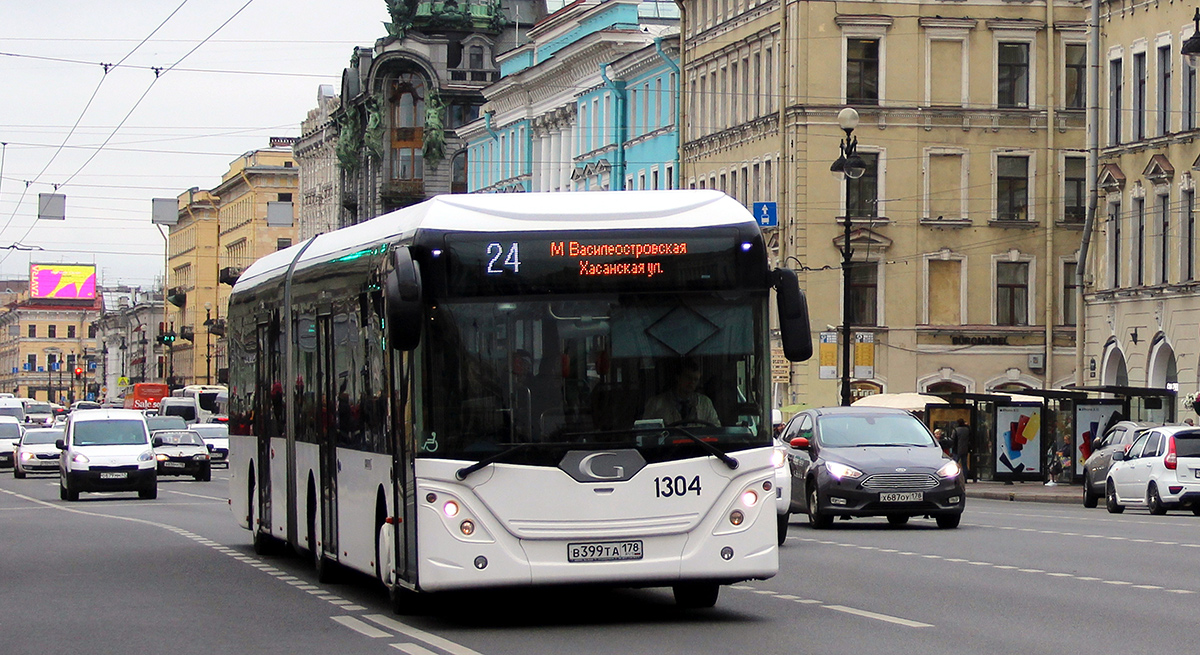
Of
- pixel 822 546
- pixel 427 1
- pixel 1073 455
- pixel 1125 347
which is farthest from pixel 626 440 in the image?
pixel 427 1

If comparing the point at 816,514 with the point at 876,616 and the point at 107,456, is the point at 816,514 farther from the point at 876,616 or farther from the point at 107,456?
the point at 107,456

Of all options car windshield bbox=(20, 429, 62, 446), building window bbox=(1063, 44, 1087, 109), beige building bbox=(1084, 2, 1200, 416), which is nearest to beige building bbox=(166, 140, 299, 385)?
car windshield bbox=(20, 429, 62, 446)

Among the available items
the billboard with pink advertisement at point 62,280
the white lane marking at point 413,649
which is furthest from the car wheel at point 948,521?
the billboard with pink advertisement at point 62,280

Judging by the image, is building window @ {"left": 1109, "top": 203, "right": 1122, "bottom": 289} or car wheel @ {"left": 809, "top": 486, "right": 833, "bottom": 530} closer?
car wheel @ {"left": 809, "top": 486, "right": 833, "bottom": 530}

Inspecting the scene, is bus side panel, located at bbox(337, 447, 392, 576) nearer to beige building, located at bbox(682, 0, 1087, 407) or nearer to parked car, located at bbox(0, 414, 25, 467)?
beige building, located at bbox(682, 0, 1087, 407)

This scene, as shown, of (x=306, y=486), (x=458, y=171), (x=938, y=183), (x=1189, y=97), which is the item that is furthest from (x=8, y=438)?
(x=306, y=486)

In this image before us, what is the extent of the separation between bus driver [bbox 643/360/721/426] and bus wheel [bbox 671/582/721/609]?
1.41 meters

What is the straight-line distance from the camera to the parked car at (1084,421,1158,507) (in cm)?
4001

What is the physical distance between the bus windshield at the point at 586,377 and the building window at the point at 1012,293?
2181 inches

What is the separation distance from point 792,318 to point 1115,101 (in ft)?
150

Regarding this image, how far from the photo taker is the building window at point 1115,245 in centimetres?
5847

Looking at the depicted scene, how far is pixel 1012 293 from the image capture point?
69.3 meters

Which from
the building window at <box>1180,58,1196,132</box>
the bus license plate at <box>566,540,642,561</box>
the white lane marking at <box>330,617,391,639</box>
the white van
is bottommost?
the white van

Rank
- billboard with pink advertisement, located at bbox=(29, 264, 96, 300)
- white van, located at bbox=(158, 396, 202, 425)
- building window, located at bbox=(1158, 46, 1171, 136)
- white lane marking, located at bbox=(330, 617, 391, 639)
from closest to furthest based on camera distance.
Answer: white lane marking, located at bbox=(330, 617, 391, 639)
building window, located at bbox=(1158, 46, 1171, 136)
white van, located at bbox=(158, 396, 202, 425)
billboard with pink advertisement, located at bbox=(29, 264, 96, 300)
